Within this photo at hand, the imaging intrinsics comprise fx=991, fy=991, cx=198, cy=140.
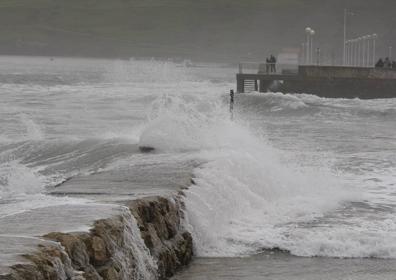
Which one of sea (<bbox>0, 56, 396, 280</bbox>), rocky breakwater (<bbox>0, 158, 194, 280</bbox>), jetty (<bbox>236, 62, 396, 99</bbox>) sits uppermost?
rocky breakwater (<bbox>0, 158, 194, 280</bbox>)

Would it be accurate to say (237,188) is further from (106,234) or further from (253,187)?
(106,234)

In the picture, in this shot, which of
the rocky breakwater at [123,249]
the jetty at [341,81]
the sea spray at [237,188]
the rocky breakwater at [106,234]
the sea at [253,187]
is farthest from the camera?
the jetty at [341,81]

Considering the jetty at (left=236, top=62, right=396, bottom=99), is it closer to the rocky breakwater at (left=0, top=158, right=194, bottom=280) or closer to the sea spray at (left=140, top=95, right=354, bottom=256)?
the sea spray at (left=140, top=95, right=354, bottom=256)

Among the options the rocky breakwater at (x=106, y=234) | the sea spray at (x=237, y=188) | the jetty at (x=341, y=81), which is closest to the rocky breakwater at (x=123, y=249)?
the rocky breakwater at (x=106, y=234)

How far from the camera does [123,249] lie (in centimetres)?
955

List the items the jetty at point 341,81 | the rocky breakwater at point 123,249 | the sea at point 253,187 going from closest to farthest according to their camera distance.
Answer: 1. the rocky breakwater at point 123,249
2. the sea at point 253,187
3. the jetty at point 341,81

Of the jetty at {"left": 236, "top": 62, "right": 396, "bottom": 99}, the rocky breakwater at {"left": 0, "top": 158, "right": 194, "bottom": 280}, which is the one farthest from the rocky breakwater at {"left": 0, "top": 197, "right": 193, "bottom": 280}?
the jetty at {"left": 236, "top": 62, "right": 396, "bottom": 99}

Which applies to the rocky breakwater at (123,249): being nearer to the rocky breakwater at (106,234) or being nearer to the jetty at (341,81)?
the rocky breakwater at (106,234)

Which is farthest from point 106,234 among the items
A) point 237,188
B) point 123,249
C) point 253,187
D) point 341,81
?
point 341,81

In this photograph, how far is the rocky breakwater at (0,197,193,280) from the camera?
26.3 ft

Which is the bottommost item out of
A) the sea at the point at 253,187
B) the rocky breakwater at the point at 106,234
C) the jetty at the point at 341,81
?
the jetty at the point at 341,81

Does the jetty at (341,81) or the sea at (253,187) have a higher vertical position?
the sea at (253,187)

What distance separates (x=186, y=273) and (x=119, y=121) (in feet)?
77.6

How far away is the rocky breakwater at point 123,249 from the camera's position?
8023 millimetres
